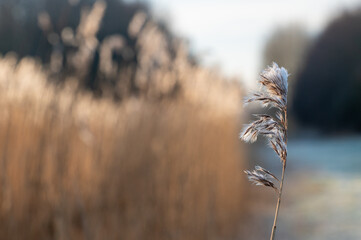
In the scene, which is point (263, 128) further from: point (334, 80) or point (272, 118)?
point (334, 80)

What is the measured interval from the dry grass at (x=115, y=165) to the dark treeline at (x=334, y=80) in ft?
24.9

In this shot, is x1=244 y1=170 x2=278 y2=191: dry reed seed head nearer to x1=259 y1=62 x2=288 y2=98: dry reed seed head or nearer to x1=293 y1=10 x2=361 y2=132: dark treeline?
x1=259 y1=62 x2=288 y2=98: dry reed seed head

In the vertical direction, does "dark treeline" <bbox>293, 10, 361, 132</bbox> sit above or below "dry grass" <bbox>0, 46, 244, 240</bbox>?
above

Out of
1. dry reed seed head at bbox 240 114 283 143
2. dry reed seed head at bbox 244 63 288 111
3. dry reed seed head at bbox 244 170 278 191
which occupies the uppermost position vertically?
dry reed seed head at bbox 244 63 288 111

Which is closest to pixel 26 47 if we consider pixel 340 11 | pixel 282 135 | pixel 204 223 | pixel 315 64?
pixel 315 64

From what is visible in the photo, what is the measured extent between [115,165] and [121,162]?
0.07m

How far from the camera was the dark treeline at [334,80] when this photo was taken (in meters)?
10.0

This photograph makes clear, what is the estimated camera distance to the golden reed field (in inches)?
80.7

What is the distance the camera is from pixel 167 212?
7.93 feet

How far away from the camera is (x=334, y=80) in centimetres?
1047

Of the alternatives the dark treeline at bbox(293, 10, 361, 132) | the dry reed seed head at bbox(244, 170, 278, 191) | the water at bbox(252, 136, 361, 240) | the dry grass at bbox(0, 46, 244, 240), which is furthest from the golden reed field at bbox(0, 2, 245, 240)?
the dark treeline at bbox(293, 10, 361, 132)

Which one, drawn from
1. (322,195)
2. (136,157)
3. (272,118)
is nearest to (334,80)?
(322,195)

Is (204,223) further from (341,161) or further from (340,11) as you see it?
(340,11)

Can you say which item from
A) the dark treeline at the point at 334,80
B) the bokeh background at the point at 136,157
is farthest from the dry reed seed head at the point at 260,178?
the dark treeline at the point at 334,80
